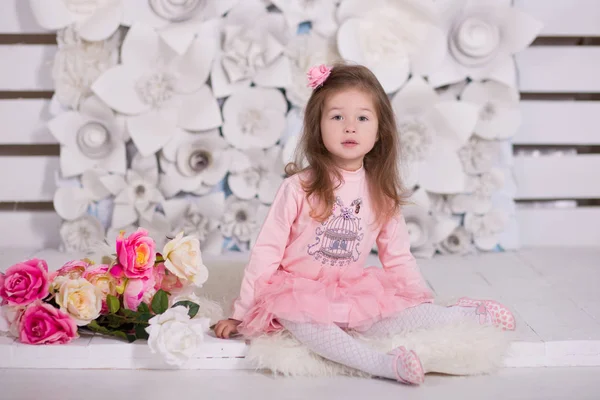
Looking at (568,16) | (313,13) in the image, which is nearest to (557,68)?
(568,16)

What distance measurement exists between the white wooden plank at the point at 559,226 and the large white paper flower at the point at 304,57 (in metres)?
0.81

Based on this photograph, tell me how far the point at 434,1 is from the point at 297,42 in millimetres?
415

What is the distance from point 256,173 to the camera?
237 centimetres

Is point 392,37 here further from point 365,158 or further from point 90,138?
point 90,138

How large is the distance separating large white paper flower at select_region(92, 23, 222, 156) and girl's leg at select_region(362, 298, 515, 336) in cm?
94

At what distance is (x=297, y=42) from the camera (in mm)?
2301

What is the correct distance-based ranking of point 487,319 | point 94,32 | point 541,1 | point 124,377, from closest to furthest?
point 124,377
point 487,319
point 94,32
point 541,1

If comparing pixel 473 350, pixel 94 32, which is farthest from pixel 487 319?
pixel 94 32

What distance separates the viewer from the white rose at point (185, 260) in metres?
1.63

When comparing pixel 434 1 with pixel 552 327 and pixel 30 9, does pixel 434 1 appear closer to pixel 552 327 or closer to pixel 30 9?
pixel 552 327

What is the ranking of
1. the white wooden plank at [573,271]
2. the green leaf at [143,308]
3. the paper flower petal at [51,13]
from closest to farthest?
the green leaf at [143,308], the white wooden plank at [573,271], the paper flower petal at [51,13]

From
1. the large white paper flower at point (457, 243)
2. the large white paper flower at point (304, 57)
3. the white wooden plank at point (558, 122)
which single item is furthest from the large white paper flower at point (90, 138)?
the white wooden plank at point (558, 122)

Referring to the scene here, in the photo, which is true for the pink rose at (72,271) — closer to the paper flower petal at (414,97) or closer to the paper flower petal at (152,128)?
the paper flower petal at (152,128)

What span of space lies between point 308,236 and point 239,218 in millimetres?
740
